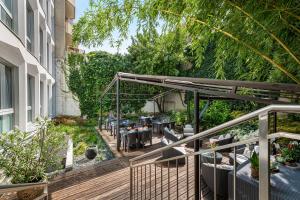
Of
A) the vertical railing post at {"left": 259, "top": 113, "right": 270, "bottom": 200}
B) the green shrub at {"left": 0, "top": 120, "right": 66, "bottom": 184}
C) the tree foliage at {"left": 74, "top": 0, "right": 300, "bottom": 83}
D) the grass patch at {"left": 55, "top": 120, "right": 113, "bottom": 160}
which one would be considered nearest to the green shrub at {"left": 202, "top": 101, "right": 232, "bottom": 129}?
the grass patch at {"left": 55, "top": 120, "right": 113, "bottom": 160}

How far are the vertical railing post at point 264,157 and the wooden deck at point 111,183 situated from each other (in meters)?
2.66

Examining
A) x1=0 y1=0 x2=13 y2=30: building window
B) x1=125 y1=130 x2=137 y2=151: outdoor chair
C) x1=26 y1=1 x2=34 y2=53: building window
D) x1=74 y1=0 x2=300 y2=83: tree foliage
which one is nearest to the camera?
x1=74 y1=0 x2=300 y2=83: tree foliage

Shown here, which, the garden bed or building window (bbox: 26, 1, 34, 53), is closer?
the garden bed

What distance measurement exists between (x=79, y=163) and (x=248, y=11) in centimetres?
587

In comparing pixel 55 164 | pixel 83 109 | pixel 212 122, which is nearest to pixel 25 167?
pixel 55 164

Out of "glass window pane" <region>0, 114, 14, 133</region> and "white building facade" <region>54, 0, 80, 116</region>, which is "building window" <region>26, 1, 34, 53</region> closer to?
"glass window pane" <region>0, 114, 14, 133</region>

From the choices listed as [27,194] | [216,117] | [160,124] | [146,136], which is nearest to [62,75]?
[160,124]

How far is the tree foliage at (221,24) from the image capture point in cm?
195

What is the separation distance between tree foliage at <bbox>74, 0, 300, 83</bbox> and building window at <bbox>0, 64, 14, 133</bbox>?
273 cm

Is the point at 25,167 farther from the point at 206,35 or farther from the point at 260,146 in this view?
the point at 260,146

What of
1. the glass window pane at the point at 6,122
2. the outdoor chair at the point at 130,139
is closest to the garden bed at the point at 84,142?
the outdoor chair at the point at 130,139

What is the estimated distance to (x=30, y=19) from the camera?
7684mm

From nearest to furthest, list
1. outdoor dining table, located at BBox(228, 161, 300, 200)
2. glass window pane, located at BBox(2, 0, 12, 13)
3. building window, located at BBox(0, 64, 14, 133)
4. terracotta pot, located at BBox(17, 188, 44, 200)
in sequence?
outdoor dining table, located at BBox(228, 161, 300, 200), terracotta pot, located at BBox(17, 188, 44, 200), building window, located at BBox(0, 64, 14, 133), glass window pane, located at BBox(2, 0, 12, 13)

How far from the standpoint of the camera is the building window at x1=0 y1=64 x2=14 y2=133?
15.4ft
